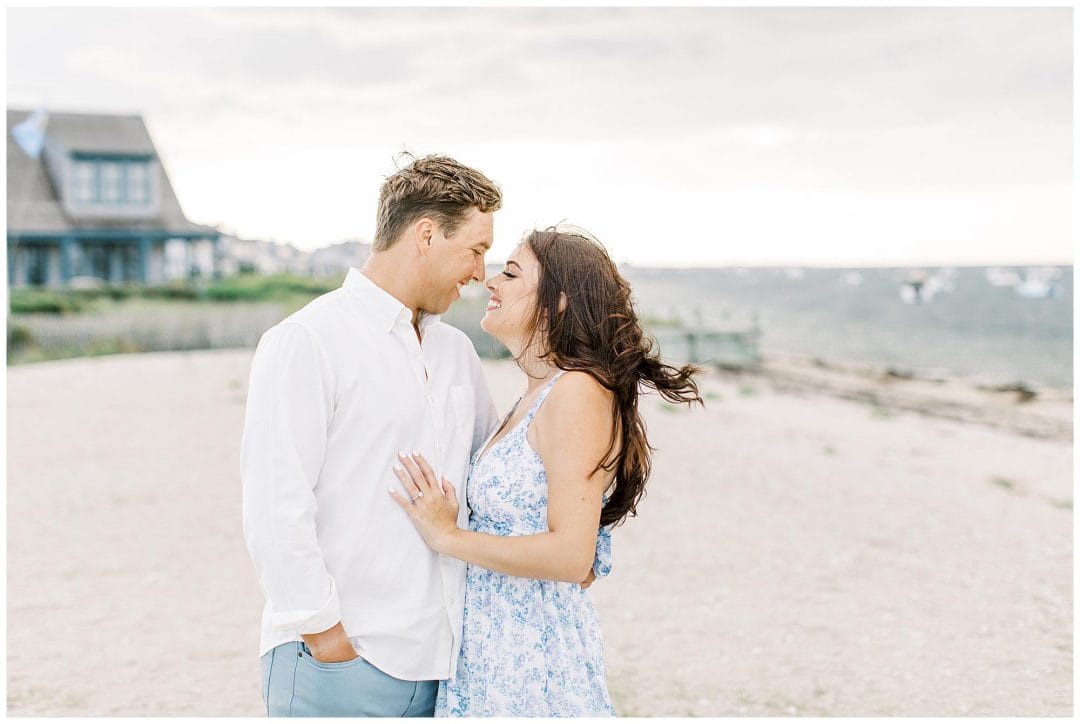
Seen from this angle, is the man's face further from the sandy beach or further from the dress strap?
the sandy beach

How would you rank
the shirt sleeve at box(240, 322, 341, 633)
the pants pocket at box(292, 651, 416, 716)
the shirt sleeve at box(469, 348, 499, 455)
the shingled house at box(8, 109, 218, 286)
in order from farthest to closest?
the shingled house at box(8, 109, 218, 286)
the shirt sleeve at box(469, 348, 499, 455)
the pants pocket at box(292, 651, 416, 716)
the shirt sleeve at box(240, 322, 341, 633)

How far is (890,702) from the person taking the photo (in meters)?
5.22

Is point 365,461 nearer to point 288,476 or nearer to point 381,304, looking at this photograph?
point 288,476

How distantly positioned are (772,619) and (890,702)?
1325 millimetres

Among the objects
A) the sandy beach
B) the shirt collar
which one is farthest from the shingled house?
the shirt collar

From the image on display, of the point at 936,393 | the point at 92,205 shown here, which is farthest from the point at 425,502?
the point at 92,205

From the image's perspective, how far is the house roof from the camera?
24828 millimetres

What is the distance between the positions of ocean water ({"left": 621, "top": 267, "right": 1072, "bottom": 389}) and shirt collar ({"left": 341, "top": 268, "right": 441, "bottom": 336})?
7.54 ft

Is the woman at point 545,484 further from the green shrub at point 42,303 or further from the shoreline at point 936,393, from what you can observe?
the green shrub at point 42,303

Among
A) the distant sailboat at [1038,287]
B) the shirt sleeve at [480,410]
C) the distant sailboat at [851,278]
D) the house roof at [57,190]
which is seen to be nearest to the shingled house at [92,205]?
the house roof at [57,190]

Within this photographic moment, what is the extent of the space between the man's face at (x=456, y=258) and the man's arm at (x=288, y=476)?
1.17 feet

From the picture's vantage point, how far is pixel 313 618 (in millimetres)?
2285

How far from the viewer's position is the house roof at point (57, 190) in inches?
977

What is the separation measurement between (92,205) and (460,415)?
25.3 m
